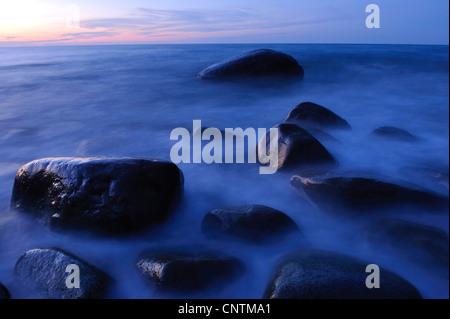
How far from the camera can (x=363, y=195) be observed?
247 centimetres

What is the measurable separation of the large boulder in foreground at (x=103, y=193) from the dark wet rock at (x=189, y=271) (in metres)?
0.49

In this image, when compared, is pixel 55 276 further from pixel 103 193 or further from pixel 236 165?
pixel 236 165

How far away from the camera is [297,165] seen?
3.26 m

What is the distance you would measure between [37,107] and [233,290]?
6.48 metres

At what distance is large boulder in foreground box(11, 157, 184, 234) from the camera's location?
253cm

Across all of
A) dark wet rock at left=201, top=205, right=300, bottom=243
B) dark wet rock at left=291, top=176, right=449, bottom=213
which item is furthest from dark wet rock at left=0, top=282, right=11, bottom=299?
dark wet rock at left=291, top=176, right=449, bottom=213

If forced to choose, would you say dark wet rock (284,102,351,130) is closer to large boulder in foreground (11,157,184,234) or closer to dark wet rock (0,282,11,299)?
large boulder in foreground (11,157,184,234)

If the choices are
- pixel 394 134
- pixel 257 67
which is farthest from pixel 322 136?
pixel 257 67

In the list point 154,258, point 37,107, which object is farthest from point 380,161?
point 37,107

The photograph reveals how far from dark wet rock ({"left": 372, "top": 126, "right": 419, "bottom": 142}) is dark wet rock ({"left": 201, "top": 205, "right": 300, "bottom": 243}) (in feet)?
4.69

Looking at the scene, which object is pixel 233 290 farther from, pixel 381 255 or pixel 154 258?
pixel 381 255

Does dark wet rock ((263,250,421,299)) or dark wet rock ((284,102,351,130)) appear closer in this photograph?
dark wet rock ((263,250,421,299))

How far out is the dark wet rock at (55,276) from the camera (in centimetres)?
197

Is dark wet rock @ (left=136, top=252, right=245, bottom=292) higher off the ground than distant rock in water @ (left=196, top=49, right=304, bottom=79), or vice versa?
distant rock in water @ (left=196, top=49, right=304, bottom=79)
